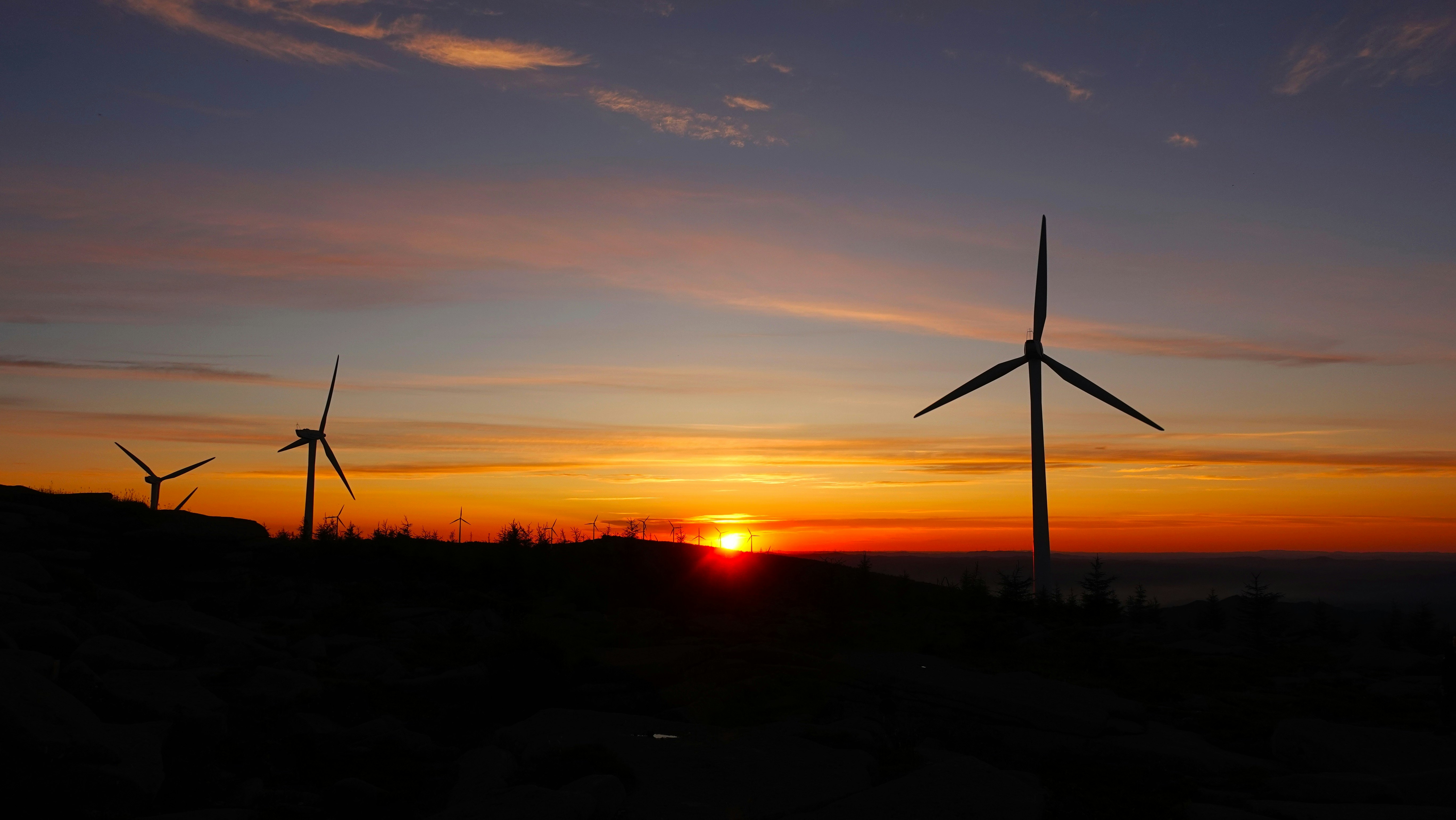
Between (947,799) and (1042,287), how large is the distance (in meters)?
36.5

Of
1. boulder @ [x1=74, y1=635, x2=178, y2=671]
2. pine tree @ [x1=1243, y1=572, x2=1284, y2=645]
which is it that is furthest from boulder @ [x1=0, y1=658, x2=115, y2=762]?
pine tree @ [x1=1243, y1=572, x2=1284, y2=645]

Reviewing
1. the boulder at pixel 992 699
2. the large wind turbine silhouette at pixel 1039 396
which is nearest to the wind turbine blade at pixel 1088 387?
the large wind turbine silhouette at pixel 1039 396

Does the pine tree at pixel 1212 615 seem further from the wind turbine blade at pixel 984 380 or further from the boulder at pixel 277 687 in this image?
the boulder at pixel 277 687

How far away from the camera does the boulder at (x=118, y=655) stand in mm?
13805

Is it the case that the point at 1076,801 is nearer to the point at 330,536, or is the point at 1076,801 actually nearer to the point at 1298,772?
the point at 1298,772

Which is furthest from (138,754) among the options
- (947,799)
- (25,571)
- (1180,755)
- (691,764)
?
(1180,755)

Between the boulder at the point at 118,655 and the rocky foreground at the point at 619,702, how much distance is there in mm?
58

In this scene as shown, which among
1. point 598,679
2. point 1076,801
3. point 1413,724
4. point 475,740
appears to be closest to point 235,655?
point 475,740

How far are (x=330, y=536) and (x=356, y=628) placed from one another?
1002 cm

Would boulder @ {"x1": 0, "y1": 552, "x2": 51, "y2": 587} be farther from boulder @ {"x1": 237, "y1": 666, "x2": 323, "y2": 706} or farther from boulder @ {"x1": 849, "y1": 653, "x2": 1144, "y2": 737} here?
boulder @ {"x1": 849, "y1": 653, "x2": 1144, "y2": 737}

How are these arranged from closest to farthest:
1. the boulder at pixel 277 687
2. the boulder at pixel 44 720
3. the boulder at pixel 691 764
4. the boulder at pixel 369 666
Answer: the boulder at pixel 44 720 < the boulder at pixel 691 764 < the boulder at pixel 277 687 < the boulder at pixel 369 666

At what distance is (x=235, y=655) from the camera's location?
16.1 metres

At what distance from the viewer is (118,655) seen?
14.1m

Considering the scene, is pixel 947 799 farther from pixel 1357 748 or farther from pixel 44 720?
pixel 44 720
